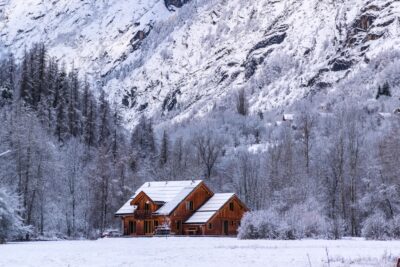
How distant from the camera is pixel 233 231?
7525 centimetres

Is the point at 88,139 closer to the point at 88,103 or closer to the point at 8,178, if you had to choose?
the point at 88,103

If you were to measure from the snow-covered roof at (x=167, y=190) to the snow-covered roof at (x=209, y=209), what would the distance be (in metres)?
2.60

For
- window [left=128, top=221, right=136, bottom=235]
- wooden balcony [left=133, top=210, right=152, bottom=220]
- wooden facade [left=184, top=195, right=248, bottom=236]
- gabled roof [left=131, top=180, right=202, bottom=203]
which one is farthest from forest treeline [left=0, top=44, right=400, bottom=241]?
gabled roof [left=131, top=180, right=202, bottom=203]

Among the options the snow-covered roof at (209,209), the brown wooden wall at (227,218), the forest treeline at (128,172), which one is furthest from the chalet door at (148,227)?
the brown wooden wall at (227,218)

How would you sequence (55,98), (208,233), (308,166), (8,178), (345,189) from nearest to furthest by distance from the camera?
(8,178)
(208,233)
(345,189)
(308,166)
(55,98)

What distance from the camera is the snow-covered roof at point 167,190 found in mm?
75250

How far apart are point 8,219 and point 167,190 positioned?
99.3 feet

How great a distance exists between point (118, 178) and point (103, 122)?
2179 centimetres

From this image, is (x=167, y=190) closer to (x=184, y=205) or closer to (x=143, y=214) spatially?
(x=184, y=205)

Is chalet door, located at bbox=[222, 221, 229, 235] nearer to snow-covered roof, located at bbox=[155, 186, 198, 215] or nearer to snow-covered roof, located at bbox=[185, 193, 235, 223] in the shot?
snow-covered roof, located at bbox=[185, 193, 235, 223]

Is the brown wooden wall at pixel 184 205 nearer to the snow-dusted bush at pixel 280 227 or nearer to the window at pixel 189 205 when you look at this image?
the window at pixel 189 205

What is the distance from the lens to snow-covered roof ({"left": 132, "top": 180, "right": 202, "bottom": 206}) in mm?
75250

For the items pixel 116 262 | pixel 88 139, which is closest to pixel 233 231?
pixel 88 139

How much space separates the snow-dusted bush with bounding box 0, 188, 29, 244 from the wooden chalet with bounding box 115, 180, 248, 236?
77.9 feet
